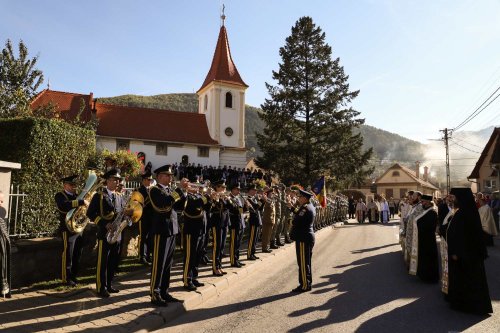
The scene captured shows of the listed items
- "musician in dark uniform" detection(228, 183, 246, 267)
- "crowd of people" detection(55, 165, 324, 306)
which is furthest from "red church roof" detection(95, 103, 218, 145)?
"musician in dark uniform" detection(228, 183, 246, 267)

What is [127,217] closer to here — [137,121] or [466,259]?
[466,259]

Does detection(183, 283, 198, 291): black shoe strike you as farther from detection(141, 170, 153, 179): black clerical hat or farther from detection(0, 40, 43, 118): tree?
detection(0, 40, 43, 118): tree

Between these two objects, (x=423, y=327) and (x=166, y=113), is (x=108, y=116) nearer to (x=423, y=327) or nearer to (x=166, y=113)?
(x=166, y=113)

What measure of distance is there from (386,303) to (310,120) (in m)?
27.2

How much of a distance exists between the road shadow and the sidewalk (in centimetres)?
192

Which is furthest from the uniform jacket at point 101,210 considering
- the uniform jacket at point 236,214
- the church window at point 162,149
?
the church window at point 162,149

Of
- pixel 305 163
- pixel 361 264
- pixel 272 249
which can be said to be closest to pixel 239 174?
pixel 305 163

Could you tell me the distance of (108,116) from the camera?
42.4 meters

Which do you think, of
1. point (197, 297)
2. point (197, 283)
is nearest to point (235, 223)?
point (197, 283)

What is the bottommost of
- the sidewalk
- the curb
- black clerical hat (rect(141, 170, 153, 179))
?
the curb

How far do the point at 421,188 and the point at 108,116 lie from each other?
186 feet

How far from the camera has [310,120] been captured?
33344 millimetres

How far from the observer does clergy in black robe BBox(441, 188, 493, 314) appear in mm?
6441

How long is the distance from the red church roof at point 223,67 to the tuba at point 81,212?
1548 inches
